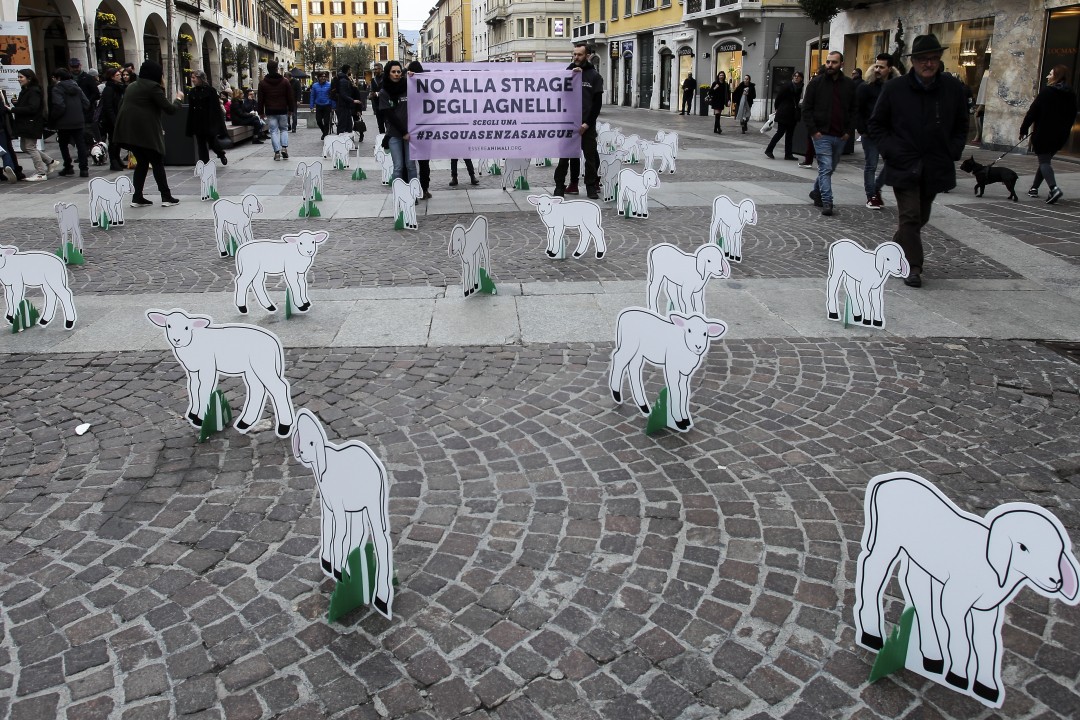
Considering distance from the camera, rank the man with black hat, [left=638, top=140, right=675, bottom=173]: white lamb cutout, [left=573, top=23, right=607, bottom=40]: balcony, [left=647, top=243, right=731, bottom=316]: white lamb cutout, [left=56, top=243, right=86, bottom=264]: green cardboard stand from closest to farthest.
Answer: [left=647, top=243, right=731, bottom=316]: white lamb cutout
the man with black hat
[left=56, top=243, right=86, bottom=264]: green cardboard stand
[left=638, top=140, right=675, bottom=173]: white lamb cutout
[left=573, top=23, right=607, bottom=40]: balcony

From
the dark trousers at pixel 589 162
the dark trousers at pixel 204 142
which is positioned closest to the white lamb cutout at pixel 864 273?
the dark trousers at pixel 589 162

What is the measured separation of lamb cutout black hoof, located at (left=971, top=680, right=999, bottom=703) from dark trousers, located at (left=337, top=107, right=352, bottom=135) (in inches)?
751

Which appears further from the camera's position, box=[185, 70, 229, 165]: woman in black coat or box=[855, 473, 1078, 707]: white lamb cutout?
box=[185, 70, 229, 165]: woman in black coat

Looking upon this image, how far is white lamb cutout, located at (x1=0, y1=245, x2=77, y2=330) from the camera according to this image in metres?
5.91

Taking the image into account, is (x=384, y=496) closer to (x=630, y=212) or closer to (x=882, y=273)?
(x=882, y=273)

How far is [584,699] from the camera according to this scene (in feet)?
8.65

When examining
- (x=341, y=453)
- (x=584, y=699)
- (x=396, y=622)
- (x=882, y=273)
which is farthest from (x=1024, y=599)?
(x=882, y=273)

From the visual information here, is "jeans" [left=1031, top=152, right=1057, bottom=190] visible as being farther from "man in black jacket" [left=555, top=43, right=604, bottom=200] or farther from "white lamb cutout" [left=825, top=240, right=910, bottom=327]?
"white lamb cutout" [left=825, top=240, right=910, bottom=327]

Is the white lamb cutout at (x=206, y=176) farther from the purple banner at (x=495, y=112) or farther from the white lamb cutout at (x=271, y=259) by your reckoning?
the white lamb cutout at (x=271, y=259)

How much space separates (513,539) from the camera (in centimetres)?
351

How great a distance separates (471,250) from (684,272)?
1.98 meters

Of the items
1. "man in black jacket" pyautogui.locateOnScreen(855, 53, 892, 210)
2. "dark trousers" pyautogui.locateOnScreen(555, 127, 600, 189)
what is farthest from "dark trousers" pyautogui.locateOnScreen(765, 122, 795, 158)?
"dark trousers" pyautogui.locateOnScreen(555, 127, 600, 189)

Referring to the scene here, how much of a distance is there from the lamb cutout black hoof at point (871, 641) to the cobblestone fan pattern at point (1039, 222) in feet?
24.1

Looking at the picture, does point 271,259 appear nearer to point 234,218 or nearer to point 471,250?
point 471,250
